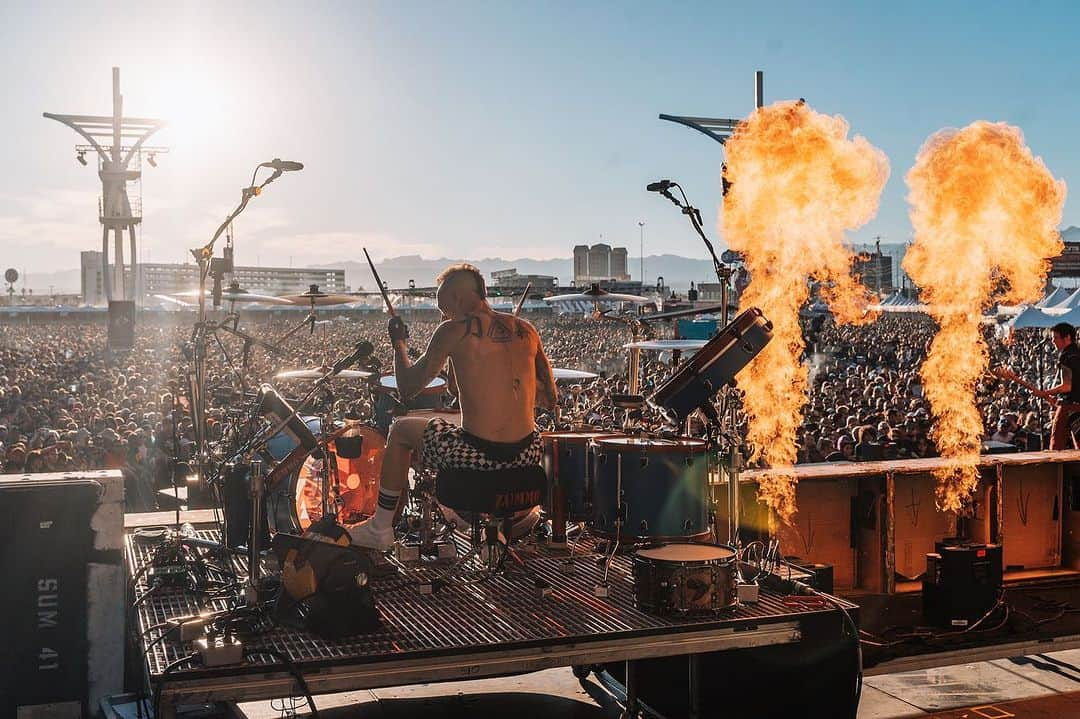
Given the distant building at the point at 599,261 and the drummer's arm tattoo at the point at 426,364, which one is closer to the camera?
the drummer's arm tattoo at the point at 426,364

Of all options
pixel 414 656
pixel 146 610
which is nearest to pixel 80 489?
pixel 146 610

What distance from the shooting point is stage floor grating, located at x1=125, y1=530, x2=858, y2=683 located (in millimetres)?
4613

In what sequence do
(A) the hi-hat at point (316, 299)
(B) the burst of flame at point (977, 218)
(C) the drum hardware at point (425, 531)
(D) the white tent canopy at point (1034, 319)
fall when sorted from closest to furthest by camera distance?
1. (C) the drum hardware at point (425, 531)
2. (B) the burst of flame at point (977, 218)
3. (A) the hi-hat at point (316, 299)
4. (D) the white tent canopy at point (1034, 319)

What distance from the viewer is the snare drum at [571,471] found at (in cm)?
684

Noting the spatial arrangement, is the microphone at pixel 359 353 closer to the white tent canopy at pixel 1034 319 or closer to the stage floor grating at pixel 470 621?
the stage floor grating at pixel 470 621

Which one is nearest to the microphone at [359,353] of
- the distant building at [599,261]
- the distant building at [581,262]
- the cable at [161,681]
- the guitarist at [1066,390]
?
the cable at [161,681]

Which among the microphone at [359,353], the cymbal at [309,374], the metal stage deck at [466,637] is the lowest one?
the metal stage deck at [466,637]

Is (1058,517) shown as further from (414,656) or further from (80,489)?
(80,489)

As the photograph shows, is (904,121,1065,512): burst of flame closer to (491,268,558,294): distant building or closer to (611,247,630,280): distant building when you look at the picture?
(491,268,558,294): distant building

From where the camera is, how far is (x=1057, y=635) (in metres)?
6.56

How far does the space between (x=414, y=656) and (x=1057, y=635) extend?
14.1 ft

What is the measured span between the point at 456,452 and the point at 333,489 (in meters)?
2.26

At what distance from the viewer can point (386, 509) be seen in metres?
6.23

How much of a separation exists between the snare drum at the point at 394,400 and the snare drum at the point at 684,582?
3.46 metres
